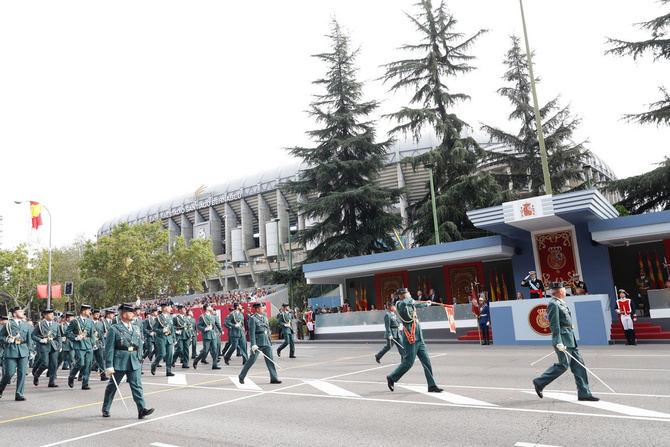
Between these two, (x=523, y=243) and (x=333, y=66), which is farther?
(x=333, y=66)

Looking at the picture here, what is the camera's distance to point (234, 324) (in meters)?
15.6

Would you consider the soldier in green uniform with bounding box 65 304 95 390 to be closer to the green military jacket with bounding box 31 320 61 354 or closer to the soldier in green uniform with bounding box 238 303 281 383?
the green military jacket with bounding box 31 320 61 354

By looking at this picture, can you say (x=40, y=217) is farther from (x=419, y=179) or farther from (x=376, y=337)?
(x=419, y=179)

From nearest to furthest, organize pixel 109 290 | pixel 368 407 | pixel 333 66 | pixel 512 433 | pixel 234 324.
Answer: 1. pixel 512 433
2. pixel 368 407
3. pixel 234 324
4. pixel 333 66
5. pixel 109 290

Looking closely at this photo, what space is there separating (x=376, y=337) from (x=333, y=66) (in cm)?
1793

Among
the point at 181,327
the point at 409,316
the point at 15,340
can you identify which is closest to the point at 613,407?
the point at 409,316

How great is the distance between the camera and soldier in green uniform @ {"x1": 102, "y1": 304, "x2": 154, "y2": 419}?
8039 millimetres

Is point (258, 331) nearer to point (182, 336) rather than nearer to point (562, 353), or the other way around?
point (182, 336)

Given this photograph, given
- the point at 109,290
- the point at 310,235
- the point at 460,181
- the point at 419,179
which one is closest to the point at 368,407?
the point at 460,181

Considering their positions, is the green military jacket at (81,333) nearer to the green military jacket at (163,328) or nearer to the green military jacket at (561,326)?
the green military jacket at (163,328)

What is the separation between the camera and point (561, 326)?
7930 mm

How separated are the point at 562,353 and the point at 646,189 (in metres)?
19.9

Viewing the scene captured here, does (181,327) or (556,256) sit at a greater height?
(556,256)

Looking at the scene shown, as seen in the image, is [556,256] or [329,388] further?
[556,256]
